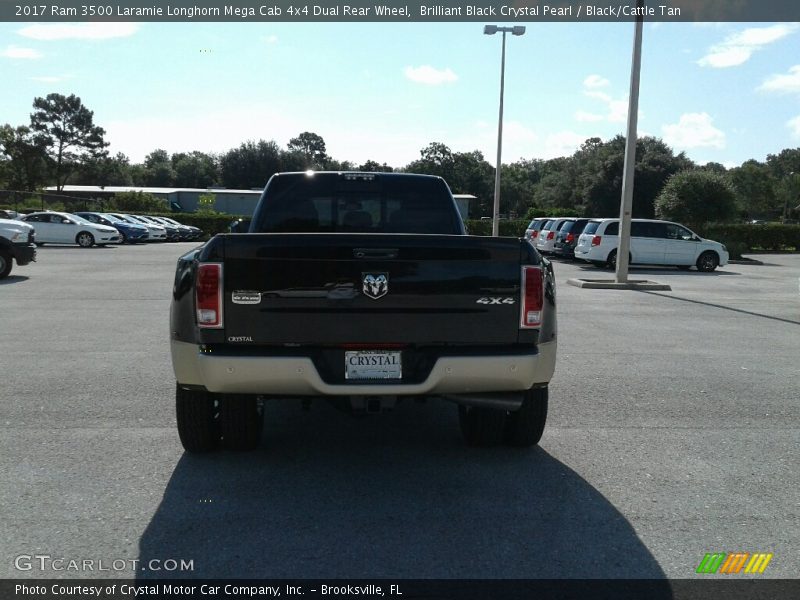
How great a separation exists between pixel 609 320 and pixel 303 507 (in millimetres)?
9429

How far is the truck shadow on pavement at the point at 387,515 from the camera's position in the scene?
11.8 ft

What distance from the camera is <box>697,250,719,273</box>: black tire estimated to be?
2553cm

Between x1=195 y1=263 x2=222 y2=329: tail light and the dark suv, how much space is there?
24.0 m

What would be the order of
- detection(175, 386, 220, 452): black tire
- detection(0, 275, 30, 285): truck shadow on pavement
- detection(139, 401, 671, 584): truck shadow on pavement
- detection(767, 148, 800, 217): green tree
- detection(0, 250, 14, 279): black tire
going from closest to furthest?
detection(139, 401, 671, 584): truck shadow on pavement
detection(175, 386, 220, 452): black tire
detection(0, 275, 30, 285): truck shadow on pavement
detection(0, 250, 14, 279): black tire
detection(767, 148, 800, 217): green tree

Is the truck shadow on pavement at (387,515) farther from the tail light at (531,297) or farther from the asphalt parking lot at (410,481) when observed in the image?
the tail light at (531,297)

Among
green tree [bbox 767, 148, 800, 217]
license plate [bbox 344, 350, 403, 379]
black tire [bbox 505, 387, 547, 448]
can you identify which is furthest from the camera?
green tree [bbox 767, 148, 800, 217]

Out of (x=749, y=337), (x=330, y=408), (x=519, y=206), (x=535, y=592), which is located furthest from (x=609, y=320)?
(x=519, y=206)

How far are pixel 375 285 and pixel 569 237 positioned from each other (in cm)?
2413

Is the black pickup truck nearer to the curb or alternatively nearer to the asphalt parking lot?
the asphalt parking lot

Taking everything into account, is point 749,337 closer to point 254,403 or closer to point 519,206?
point 254,403

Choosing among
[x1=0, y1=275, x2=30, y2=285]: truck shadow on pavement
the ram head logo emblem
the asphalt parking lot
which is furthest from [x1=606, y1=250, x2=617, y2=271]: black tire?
the ram head logo emblem

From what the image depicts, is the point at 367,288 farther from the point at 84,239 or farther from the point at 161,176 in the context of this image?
the point at 161,176

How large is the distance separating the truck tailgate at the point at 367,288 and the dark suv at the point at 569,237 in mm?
23390

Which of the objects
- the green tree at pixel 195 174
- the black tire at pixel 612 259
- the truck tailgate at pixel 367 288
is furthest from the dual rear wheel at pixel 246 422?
the green tree at pixel 195 174
